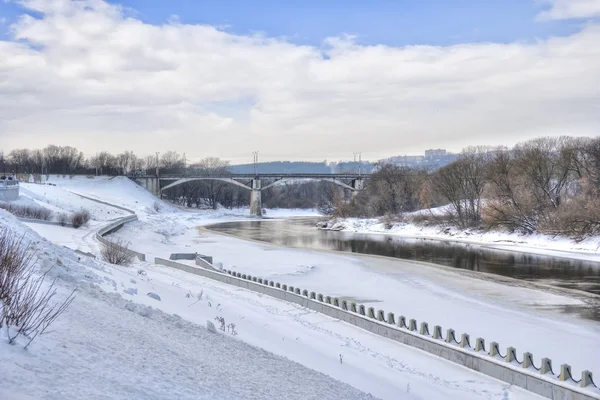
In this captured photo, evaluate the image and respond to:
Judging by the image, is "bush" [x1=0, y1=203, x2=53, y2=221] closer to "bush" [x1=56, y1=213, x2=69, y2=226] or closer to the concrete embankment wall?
"bush" [x1=56, y1=213, x2=69, y2=226]

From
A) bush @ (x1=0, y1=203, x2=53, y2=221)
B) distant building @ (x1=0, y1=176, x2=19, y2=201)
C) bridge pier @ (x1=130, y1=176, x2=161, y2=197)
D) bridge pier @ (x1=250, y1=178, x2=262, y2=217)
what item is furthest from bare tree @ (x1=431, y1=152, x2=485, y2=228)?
bridge pier @ (x1=130, y1=176, x2=161, y2=197)

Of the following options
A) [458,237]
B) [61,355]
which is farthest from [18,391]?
[458,237]

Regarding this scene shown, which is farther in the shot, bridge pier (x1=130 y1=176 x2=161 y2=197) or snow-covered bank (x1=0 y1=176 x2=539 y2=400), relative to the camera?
→ bridge pier (x1=130 y1=176 x2=161 y2=197)

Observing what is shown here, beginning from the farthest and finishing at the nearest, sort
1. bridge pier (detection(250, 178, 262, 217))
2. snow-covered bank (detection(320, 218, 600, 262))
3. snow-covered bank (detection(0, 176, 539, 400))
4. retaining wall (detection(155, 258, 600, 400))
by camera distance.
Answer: bridge pier (detection(250, 178, 262, 217)), snow-covered bank (detection(320, 218, 600, 262)), retaining wall (detection(155, 258, 600, 400)), snow-covered bank (detection(0, 176, 539, 400))

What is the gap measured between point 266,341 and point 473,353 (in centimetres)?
522

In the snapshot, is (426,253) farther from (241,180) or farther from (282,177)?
(241,180)

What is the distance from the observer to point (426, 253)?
4909 centimetres

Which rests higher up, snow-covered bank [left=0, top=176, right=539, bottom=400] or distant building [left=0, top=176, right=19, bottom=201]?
distant building [left=0, top=176, right=19, bottom=201]

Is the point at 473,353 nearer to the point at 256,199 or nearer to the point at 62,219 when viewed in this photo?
the point at 62,219

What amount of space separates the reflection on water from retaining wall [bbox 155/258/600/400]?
15.9 meters

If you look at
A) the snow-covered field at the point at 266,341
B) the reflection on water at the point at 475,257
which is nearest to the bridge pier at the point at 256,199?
the reflection on water at the point at 475,257

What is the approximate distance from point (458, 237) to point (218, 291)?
49.5 meters

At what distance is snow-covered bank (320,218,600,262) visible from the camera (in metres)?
48.2

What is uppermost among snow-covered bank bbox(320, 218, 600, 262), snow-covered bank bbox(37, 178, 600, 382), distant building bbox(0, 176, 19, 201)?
distant building bbox(0, 176, 19, 201)
